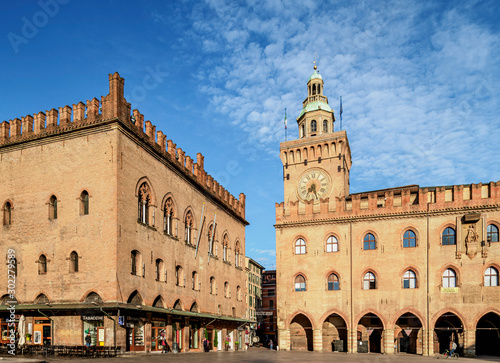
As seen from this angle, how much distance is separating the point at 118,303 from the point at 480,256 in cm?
2936

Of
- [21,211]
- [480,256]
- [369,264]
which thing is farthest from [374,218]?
[21,211]

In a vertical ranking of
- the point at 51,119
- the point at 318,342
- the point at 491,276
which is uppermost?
the point at 51,119

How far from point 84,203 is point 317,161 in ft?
96.5

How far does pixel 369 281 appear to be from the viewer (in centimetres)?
4106

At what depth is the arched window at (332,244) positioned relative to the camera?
42.9 meters

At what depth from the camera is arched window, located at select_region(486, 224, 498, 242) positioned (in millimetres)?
37844

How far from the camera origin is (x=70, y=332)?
78.5 ft

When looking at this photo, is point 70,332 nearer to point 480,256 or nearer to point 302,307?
point 302,307

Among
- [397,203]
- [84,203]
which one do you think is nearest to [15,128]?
[84,203]

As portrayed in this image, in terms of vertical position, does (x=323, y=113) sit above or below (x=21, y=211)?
above

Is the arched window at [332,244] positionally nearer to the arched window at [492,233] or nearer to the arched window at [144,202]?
the arched window at [492,233]

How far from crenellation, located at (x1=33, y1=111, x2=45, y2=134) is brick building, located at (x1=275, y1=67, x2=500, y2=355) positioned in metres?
25.0

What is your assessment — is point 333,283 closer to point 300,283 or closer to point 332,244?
point 300,283

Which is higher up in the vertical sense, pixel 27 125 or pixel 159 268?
pixel 27 125
